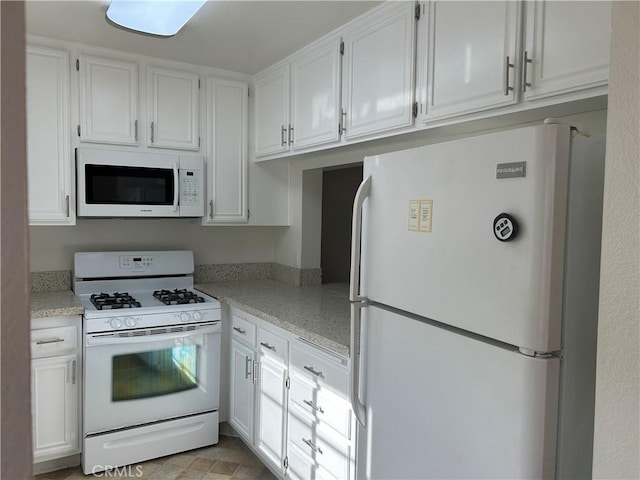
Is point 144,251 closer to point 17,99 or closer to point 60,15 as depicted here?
point 60,15

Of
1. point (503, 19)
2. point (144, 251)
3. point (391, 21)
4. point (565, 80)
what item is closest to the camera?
point (565, 80)

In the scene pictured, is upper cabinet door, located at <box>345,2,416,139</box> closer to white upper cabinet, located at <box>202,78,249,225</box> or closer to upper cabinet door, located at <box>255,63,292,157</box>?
upper cabinet door, located at <box>255,63,292,157</box>

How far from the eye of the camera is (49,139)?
2.68 m

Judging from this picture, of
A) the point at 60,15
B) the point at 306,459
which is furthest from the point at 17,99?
the point at 60,15

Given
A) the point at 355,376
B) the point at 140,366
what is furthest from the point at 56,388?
the point at 355,376

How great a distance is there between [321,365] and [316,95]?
1.42m

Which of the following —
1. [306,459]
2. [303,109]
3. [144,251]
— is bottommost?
[306,459]

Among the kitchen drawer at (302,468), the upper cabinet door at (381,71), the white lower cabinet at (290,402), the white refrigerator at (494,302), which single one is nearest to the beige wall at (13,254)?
the white refrigerator at (494,302)

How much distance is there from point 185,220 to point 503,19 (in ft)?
8.00

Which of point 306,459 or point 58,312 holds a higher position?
point 58,312

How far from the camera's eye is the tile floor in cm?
261

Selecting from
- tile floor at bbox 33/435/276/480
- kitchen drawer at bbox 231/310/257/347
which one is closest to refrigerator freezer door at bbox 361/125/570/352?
kitchen drawer at bbox 231/310/257/347

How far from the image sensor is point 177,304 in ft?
9.27

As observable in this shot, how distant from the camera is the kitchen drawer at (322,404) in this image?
1.95 m
